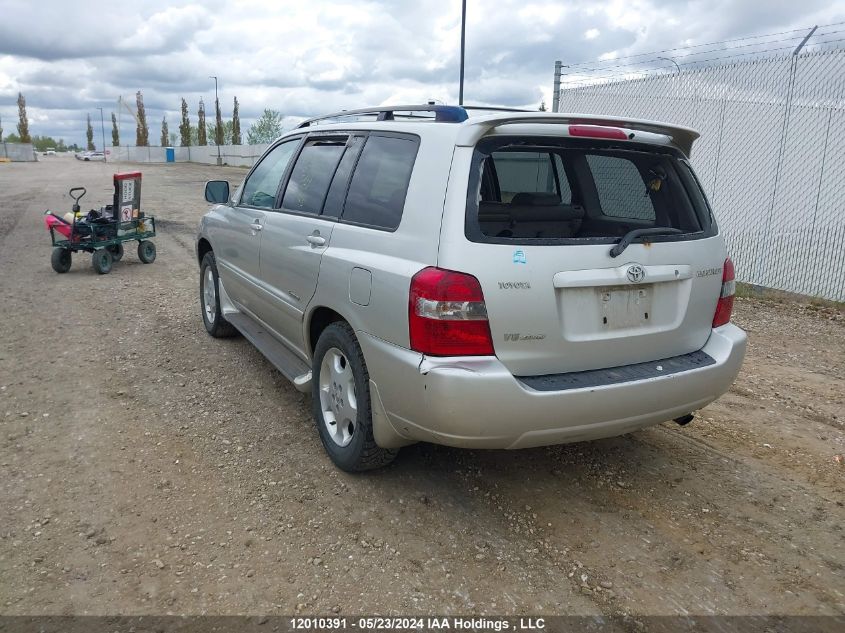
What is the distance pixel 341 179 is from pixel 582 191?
1.41 metres

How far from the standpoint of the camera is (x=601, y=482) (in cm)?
362

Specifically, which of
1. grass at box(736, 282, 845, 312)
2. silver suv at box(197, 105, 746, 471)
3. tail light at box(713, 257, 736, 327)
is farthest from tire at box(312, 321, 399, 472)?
grass at box(736, 282, 845, 312)

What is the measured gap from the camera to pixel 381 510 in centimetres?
330

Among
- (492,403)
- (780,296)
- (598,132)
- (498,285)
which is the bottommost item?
(780,296)

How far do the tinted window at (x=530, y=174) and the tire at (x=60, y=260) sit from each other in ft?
24.3

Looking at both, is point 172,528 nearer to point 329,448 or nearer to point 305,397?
point 329,448

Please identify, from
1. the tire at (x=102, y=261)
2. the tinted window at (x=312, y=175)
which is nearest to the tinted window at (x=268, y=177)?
the tinted window at (x=312, y=175)

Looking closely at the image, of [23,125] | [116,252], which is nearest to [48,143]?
[23,125]

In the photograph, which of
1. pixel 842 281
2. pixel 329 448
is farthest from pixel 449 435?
pixel 842 281

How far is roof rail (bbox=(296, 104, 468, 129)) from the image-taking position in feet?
10.2

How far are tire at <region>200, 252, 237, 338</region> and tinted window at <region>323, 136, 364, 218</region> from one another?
2319mm

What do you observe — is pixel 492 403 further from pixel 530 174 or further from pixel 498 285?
pixel 530 174

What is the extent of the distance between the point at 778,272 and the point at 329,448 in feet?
22.7

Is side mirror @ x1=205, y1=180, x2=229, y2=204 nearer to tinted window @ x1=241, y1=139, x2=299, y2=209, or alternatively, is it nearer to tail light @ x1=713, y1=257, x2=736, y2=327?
tinted window @ x1=241, y1=139, x2=299, y2=209
